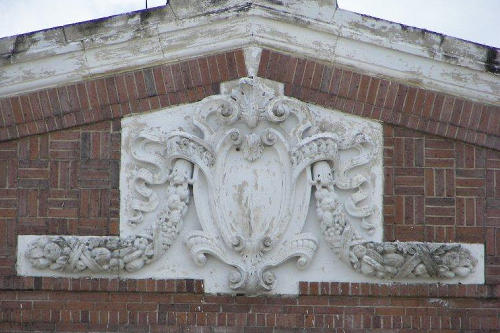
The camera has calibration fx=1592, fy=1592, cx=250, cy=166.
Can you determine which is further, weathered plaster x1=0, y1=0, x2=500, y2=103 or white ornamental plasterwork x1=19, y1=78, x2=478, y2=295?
weathered plaster x1=0, y1=0, x2=500, y2=103

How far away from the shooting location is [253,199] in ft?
44.6

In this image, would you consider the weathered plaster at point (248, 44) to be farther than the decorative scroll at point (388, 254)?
Yes

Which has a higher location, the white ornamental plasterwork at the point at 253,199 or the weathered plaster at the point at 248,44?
the weathered plaster at the point at 248,44

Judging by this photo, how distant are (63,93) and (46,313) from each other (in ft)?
6.26

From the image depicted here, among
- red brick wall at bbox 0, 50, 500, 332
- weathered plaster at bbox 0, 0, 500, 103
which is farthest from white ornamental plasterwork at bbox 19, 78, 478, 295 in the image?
weathered plaster at bbox 0, 0, 500, 103

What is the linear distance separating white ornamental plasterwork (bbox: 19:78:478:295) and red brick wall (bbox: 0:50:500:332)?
0.13 metres

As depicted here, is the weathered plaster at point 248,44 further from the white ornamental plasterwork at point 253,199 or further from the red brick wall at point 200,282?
the white ornamental plasterwork at point 253,199

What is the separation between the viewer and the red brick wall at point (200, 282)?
13508mm

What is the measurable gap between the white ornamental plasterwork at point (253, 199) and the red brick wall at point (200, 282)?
127 mm

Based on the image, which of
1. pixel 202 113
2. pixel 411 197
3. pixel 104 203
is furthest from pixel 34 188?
pixel 411 197

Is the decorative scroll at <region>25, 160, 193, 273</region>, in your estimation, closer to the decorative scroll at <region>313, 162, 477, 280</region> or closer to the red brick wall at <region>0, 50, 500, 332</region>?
the red brick wall at <region>0, 50, 500, 332</region>

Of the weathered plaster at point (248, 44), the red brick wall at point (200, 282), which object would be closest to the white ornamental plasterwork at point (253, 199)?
the red brick wall at point (200, 282)

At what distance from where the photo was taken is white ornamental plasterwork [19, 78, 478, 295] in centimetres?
1348

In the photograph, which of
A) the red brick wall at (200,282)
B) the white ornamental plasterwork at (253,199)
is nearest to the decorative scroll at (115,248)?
the white ornamental plasterwork at (253,199)
